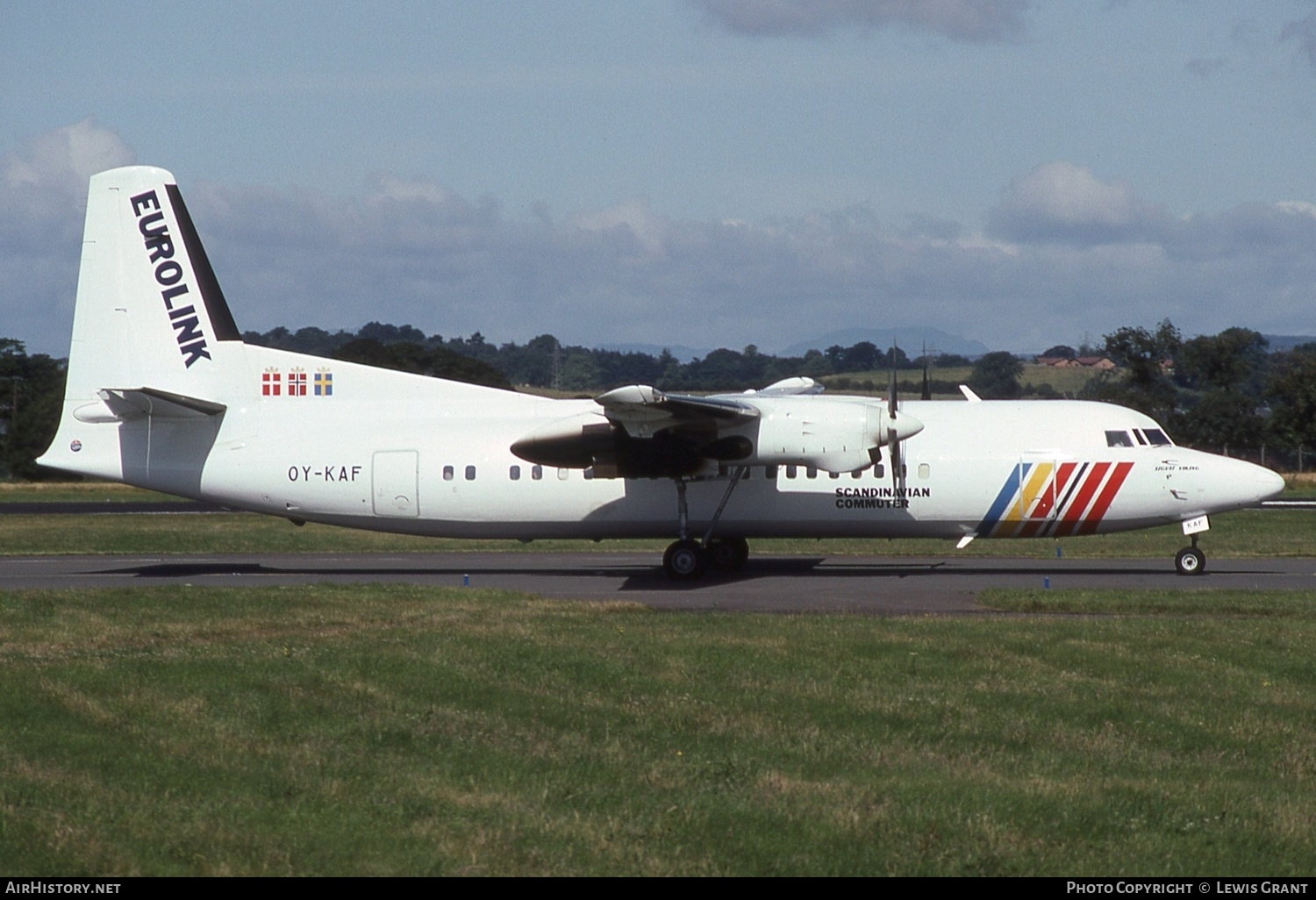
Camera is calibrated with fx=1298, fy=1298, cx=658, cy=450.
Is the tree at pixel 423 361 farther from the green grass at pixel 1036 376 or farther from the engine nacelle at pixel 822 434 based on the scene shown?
the engine nacelle at pixel 822 434

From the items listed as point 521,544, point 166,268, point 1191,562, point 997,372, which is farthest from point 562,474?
point 997,372

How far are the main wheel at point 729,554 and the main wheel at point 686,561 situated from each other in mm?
1431

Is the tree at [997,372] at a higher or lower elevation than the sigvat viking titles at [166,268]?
higher

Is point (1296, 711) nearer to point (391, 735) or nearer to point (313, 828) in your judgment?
point (391, 735)

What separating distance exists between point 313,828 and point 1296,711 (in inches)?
334

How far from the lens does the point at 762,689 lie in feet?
39.5

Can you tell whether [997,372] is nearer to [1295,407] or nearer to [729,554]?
[1295,407]

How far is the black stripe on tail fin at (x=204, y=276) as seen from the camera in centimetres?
2420

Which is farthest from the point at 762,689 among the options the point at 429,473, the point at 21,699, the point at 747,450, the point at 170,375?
Result: the point at 170,375

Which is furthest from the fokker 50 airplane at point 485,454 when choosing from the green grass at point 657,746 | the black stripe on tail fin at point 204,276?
the green grass at point 657,746

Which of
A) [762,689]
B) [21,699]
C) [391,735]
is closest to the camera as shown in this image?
[391,735]

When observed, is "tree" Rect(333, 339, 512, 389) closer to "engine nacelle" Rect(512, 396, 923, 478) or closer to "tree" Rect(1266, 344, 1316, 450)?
"tree" Rect(1266, 344, 1316, 450)

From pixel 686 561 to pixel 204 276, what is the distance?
10.5m

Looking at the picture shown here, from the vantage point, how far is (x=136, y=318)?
24.0 m
